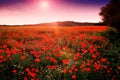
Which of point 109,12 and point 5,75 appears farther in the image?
point 109,12

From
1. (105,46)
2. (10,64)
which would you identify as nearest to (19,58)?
(10,64)

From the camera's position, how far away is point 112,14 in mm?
21578

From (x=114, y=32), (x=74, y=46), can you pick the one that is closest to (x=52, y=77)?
(x=74, y=46)

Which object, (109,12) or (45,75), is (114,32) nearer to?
(109,12)

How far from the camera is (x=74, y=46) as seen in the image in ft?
40.9

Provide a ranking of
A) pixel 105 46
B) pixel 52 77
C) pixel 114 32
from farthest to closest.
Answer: pixel 114 32, pixel 105 46, pixel 52 77

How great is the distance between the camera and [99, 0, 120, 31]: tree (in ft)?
67.9

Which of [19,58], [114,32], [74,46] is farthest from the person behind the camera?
→ [114,32]

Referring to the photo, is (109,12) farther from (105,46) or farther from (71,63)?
(71,63)

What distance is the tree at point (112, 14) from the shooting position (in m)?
20.7

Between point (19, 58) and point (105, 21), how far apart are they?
1464cm

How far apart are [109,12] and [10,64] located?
15.3 meters

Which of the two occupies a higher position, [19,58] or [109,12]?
[109,12]

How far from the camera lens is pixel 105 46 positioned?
13320 millimetres
